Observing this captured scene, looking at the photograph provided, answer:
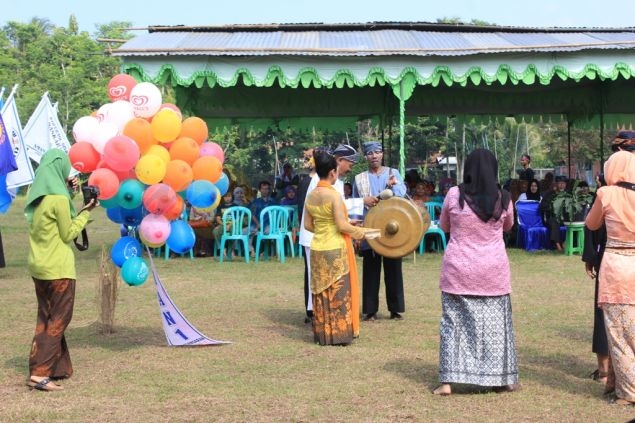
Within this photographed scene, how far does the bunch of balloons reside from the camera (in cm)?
666

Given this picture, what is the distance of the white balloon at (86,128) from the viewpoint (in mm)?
6684

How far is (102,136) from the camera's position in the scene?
6.66 metres

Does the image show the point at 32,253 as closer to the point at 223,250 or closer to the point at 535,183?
the point at 223,250

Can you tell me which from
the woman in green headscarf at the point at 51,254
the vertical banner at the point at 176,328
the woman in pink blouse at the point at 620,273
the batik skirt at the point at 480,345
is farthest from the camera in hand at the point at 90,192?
the woman in pink blouse at the point at 620,273

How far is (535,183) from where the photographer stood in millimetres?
15680

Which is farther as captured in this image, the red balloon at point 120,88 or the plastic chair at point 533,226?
the plastic chair at point 533,226

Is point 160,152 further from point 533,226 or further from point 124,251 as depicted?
point 533,226

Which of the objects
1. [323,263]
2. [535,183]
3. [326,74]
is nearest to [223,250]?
[326,74]

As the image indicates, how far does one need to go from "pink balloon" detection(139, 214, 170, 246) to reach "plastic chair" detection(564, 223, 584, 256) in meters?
8.56

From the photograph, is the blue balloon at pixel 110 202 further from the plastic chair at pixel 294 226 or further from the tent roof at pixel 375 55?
the plastic chair at pixel 294 226

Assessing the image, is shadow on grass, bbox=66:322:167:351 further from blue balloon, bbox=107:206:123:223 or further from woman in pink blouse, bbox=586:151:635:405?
woman in pink blouse, bbox=586:151:635:405

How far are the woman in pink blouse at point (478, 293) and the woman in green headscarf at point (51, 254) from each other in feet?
8.00

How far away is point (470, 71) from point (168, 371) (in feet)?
27.9

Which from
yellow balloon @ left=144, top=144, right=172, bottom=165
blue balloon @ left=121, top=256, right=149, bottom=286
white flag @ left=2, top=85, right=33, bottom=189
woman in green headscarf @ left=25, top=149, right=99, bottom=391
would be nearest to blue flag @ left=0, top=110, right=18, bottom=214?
white flag @ left=2, top=85, right=33, bottom=189
